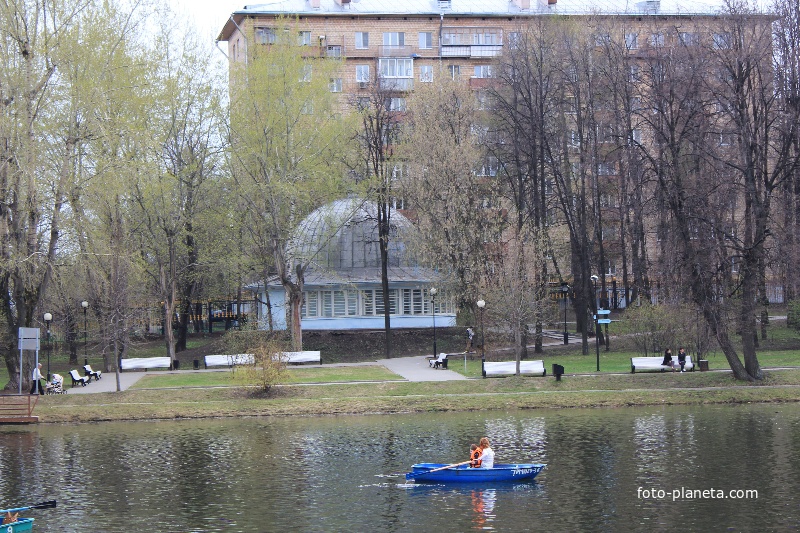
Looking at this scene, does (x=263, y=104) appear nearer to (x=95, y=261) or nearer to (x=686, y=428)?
(x=95, y=261)

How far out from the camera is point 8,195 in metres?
36.4

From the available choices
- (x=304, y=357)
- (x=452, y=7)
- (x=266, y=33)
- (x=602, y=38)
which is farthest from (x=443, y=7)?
(x=304, y=357)

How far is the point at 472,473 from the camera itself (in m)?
23.5

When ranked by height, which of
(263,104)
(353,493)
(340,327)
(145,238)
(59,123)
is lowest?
(353,493)

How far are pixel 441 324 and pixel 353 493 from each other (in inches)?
1466

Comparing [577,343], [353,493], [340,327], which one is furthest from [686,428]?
[340,327]

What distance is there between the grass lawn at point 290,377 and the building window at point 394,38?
161ft

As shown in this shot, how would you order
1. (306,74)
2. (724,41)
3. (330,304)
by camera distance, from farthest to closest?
1. (330,304)
2. (306,74)
3. (724,41)

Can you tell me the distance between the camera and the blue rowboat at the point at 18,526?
18.8 metres

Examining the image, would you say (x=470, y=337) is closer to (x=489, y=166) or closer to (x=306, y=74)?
(x=489, y=166)

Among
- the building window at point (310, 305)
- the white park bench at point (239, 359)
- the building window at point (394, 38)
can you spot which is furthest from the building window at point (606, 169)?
the building window at point (394, 38)

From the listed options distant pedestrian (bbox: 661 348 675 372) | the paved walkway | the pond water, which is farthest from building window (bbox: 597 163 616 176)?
the pond water

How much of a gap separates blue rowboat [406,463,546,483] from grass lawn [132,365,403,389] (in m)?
15.6

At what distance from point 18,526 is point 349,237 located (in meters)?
43.6
